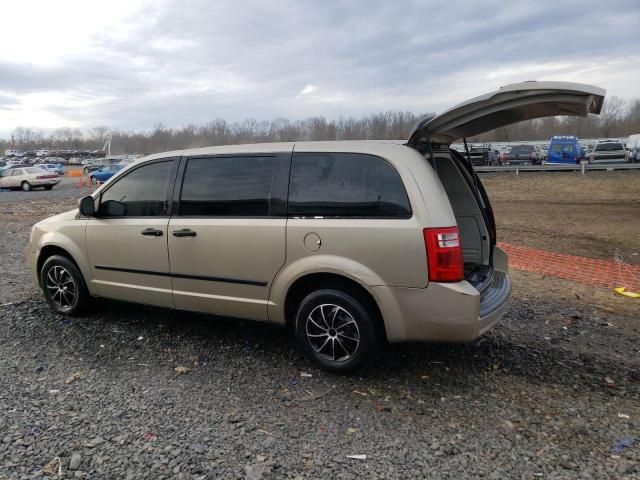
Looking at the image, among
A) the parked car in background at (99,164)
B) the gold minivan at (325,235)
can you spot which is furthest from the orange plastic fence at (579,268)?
the parked car in background at (99,164)

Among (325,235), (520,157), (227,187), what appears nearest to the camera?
(325,235)

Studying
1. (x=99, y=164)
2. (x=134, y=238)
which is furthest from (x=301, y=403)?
(x=99, y=164)

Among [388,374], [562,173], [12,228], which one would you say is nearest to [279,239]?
[388,374]

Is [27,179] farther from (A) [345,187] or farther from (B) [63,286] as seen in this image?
(A) [345,187]

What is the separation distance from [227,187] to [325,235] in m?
1.09

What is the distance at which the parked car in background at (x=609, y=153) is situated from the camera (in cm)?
3344

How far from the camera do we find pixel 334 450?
3.00 m

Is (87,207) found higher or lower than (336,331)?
higher

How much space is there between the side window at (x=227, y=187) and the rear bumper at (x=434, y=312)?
1269mm

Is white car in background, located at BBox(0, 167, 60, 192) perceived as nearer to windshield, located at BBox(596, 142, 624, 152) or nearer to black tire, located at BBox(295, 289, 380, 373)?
black tire, located at BBox(295, 289, 380, 373)

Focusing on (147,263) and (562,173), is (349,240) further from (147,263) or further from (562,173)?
(562,173)

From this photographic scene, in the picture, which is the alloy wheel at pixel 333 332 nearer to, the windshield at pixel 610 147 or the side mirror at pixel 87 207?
the side mirror at pixel 87 207

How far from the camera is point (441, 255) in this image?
11.3 feet

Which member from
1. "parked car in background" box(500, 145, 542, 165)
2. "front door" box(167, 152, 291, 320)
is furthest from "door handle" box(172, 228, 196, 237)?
"parked car in background" box(500, 145, 542, 165)
